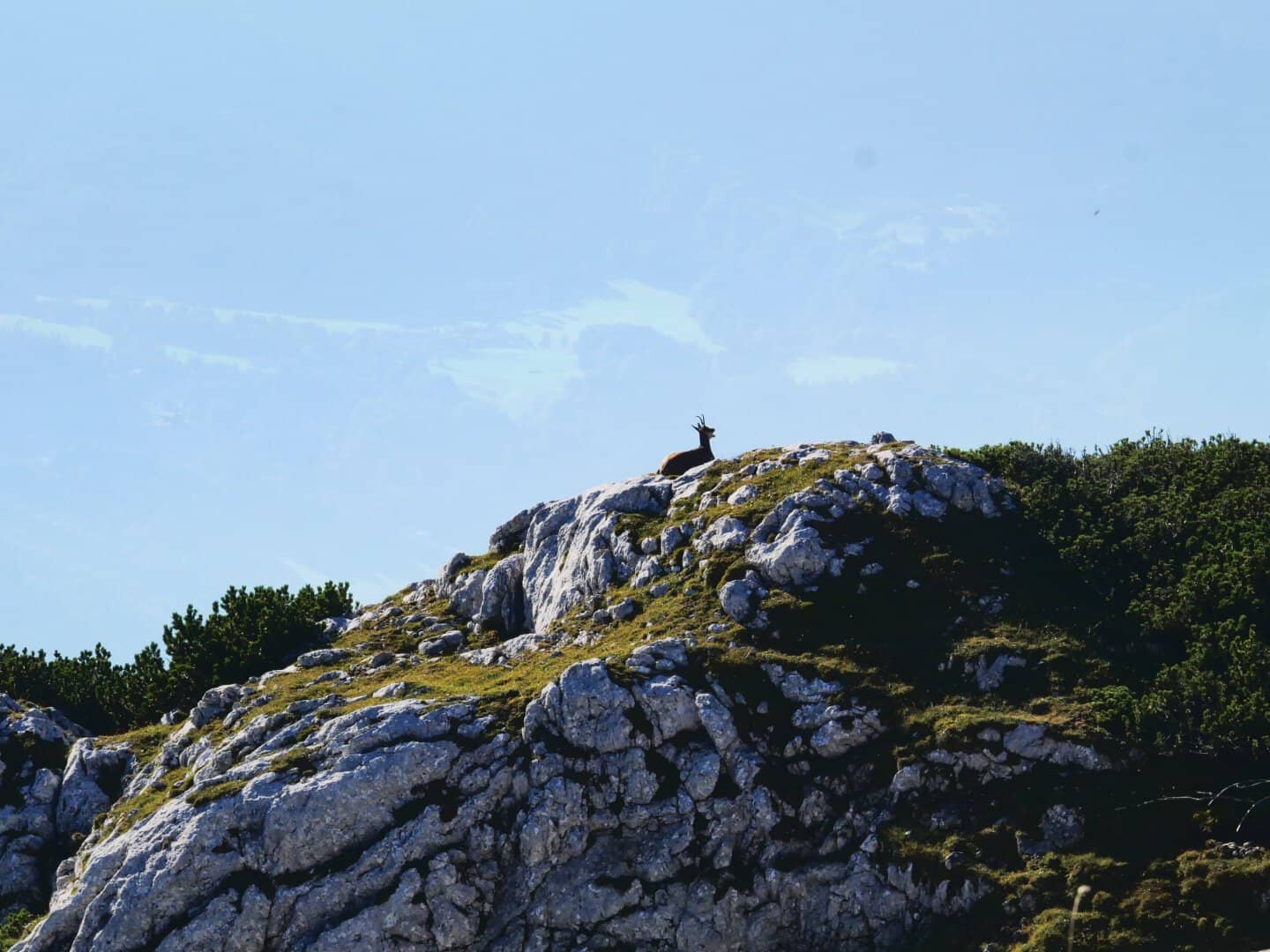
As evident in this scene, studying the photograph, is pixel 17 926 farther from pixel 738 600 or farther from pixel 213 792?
pixel 738 600

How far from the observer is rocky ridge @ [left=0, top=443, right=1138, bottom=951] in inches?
1364

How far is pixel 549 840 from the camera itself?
36.4 meters

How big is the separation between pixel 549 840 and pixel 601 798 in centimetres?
221

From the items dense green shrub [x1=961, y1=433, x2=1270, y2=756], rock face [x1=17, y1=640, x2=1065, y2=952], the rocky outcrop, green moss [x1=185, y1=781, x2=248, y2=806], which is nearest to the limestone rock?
the rocky outcrop

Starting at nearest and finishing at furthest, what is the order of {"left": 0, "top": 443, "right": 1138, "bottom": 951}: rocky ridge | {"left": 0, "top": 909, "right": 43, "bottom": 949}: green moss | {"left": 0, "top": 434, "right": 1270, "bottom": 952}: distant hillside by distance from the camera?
{"left": 0, "top": 434, "right": 1270, "bottom": 952}: distant hillside < {"left": 0, "top": 443, "right": 1138, "bottom": 951}: rocky ridge < {"left": 0, "top": 909, "right": 43, "bottom": 949}: green moss

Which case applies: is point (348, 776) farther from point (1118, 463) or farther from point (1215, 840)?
point (1118, 463)

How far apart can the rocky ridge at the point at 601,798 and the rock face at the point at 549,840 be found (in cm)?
7

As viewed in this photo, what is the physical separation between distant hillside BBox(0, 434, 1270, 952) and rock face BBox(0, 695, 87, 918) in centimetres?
16

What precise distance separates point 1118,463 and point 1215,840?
22.2 m

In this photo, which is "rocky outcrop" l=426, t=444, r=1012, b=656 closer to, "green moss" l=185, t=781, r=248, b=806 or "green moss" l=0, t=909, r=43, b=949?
"green moss" l=185, t=781, r=248, b=806

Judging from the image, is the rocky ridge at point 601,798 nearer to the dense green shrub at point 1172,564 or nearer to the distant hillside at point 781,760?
the distant hillside at point 781,760

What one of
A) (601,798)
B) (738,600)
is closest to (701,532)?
(738,600)

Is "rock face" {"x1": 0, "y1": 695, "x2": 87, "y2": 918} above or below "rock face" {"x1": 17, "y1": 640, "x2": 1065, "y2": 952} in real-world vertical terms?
above

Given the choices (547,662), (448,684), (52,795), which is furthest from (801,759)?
(52,795)
